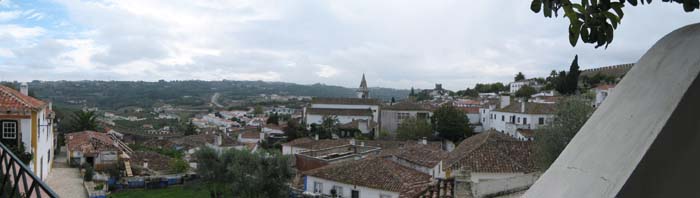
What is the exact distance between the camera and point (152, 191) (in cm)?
3356

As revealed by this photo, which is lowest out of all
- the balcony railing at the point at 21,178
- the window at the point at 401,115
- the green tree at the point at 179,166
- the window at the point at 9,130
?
the green tree at the point at 179,166

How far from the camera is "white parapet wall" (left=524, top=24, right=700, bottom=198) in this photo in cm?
134

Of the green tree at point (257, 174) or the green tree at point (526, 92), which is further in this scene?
the green tree at point (526, 92)

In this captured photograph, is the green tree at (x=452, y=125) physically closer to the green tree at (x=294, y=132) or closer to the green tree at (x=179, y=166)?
the green tree at (x=294, y=132)

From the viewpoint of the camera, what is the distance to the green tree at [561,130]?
18516 millimetres

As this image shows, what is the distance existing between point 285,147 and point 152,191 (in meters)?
13.7

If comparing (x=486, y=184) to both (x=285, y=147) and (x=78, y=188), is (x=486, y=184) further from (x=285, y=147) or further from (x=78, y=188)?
(x=285, y=147)

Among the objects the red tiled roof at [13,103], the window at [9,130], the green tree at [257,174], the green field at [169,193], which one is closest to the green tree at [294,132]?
the green field at [169,193]

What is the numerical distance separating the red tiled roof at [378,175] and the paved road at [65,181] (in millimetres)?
12903

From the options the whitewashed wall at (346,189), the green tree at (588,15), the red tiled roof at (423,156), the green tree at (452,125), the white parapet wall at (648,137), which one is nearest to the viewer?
the white parapet wall at (648,137)

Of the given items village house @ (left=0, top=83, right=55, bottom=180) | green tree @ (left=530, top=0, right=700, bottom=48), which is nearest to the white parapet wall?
green tree @ (left=530, top=0, right=700, bottom=48)

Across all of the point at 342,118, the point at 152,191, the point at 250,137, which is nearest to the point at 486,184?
the point at 152,191

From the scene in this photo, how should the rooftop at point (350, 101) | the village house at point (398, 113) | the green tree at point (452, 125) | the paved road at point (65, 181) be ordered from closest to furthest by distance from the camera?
the paved road at point (65, 181), the green tree at point (452, 125), the village house at point (398, 113), the rooftop at point (350, 101)

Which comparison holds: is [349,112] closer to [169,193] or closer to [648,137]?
[169,193]
